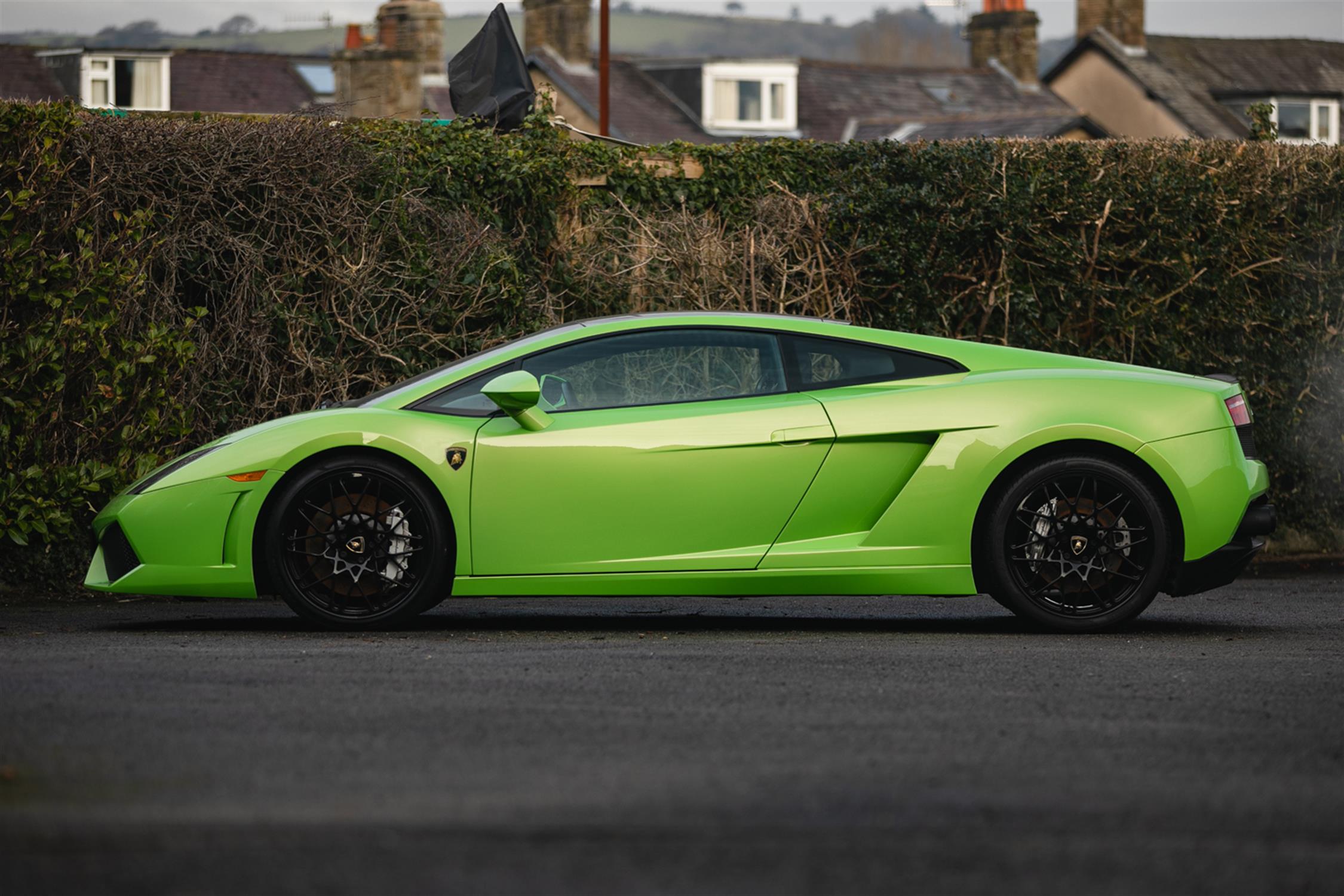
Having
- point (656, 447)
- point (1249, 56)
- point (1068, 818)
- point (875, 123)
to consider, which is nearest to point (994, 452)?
point (656, 447)

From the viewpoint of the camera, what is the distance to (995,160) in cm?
1078

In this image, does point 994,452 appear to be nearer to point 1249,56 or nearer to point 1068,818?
point 1068,818

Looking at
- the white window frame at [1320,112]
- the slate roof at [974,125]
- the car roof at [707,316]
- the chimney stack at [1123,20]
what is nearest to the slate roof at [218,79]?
the slate roof at [974,125]

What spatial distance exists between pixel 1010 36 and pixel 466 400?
146 ft

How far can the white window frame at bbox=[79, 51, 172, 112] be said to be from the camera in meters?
45.0

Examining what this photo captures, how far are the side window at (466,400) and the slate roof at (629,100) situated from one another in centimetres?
3283

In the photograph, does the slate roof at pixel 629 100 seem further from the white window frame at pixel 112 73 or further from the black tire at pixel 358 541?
the black tire at pixel 358 541

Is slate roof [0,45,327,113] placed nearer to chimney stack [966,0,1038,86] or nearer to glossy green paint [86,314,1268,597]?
chimney stack [966,0,1038,86]

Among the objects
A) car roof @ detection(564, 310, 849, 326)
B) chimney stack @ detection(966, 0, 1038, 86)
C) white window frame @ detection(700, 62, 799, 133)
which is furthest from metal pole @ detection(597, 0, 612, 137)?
chimney stack @ detection(966, 0, 1038, 86)

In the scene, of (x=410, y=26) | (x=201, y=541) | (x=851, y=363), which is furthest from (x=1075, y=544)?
(x=410, y=26)

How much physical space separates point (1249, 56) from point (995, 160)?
4131 centimetres

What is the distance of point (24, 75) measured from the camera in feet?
142

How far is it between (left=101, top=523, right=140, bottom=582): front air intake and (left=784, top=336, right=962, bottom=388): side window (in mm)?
2854

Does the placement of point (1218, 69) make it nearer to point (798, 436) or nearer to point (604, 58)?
point (604, 58)
